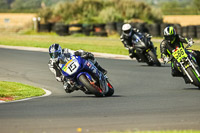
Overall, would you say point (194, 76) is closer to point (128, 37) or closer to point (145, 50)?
point (145, 50)

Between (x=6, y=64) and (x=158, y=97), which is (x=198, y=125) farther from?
(x=6, y=64)

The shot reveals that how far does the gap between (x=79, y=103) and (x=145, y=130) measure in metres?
3.85

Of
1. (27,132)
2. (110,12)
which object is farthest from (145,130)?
(110,12)

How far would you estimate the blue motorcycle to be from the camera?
12.4 metres

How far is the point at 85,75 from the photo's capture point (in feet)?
40.9

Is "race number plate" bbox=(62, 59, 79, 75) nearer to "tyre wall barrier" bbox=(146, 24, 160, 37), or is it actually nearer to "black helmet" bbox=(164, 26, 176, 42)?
"black helmet" bbox=(164, 26, 176, 42)

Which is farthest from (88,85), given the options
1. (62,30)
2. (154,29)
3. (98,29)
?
(98,29)

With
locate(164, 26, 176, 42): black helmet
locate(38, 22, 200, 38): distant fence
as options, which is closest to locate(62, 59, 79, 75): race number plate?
locate(164, 26, 176, 42): black helmet

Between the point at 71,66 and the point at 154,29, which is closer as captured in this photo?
the point at 71,66

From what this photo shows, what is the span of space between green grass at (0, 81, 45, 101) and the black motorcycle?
6.68 meters

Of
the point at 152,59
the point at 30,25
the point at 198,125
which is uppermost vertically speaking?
the point at 198,125

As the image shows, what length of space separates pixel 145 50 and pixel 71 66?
9.78 metres

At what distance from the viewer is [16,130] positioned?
7945 millimetres

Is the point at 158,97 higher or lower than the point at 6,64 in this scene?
higher
